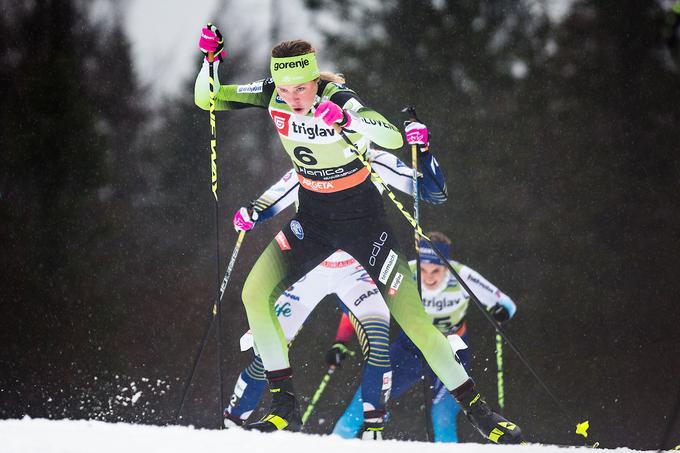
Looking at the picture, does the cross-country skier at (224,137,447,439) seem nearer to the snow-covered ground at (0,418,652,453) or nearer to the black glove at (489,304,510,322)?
the snow-covered ground at (0,418,652,453)

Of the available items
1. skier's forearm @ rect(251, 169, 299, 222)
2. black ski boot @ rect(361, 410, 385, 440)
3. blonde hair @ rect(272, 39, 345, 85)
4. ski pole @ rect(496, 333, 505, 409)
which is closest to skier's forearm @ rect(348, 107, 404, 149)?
blonde hair @ rect(272, 39, 345, 85)

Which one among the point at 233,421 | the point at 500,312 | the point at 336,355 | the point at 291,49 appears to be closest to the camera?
the point at 291,49

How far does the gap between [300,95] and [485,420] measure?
5.40 ft

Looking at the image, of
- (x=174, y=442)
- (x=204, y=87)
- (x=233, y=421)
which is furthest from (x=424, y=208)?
(x=174, y=442)

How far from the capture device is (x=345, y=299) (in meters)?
4.02

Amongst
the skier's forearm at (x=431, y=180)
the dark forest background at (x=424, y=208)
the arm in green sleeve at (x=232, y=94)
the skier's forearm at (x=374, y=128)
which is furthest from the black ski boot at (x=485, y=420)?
the dark forest background at (x=424, y=208)

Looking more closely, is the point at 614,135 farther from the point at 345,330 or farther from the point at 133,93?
the point at 133,93

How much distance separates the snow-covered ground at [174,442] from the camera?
2.70 m

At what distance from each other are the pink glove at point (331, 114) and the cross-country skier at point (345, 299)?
0.76 metres

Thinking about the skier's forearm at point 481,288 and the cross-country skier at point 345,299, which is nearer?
the cross-country skier at point 345,299

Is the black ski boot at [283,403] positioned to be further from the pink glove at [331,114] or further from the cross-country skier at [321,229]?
the pink glove at [331,114]

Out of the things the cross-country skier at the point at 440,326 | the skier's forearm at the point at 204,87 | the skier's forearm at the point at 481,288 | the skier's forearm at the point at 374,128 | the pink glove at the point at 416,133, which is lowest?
the cross-country skier at the point at 440,326

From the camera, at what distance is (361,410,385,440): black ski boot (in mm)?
3771

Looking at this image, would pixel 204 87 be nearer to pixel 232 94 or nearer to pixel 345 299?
pixel 232 94
